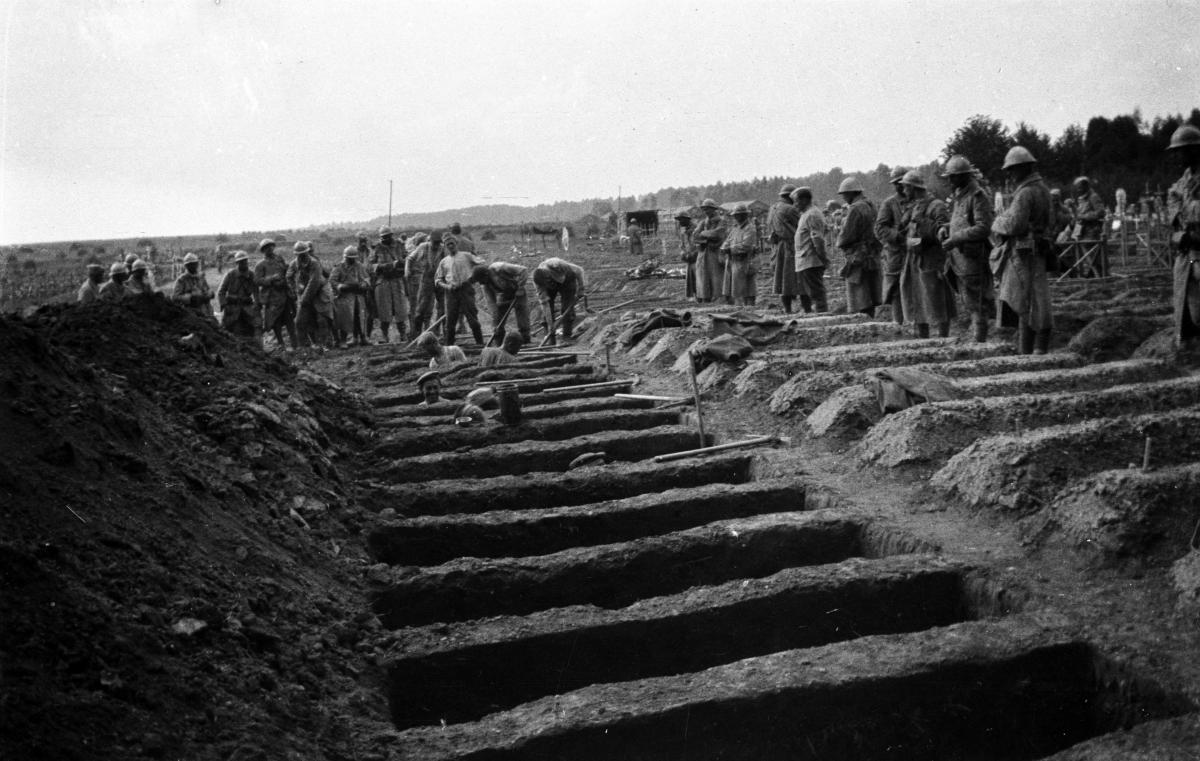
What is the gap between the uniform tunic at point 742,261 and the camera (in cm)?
1425

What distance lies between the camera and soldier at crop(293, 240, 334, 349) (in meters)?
14.6

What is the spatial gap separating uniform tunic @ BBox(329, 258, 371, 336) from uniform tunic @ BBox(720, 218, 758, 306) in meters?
5.70

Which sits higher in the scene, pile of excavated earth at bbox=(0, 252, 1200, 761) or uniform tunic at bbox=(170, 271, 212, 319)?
A: uniform tunic at bbox=(170, 271, 212, 319)

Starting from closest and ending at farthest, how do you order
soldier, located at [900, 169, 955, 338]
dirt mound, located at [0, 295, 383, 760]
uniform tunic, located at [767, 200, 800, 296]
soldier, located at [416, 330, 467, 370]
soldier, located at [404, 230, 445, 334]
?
dirt mound, located at [0, 295, 383, 760], soldier, located at [900, 169, 955, 338], soldier, located at [416, 330, 467, 370], uniform tunic, located at [767, 200, 800, 296], soldier, located at [404, 230, 445, 334]

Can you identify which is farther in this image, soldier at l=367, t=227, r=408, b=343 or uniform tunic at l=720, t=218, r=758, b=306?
soldier at l=367, t=227, r=408, b=343

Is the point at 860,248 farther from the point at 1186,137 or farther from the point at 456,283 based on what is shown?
the point at 456,283

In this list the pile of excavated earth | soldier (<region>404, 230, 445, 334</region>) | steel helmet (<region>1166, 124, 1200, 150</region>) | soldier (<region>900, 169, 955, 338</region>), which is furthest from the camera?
soldier (<region>404, 230, 445, 334</region>)

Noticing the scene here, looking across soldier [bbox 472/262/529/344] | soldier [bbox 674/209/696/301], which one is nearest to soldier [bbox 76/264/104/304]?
soldier [bbox 472/262/529/344]

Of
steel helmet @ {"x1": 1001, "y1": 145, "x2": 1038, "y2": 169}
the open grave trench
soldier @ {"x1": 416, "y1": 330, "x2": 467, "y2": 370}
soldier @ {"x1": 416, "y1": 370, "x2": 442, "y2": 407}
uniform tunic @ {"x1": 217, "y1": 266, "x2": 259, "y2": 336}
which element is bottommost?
the open grave trench

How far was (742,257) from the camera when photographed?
1438 centimetres

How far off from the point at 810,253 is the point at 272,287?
794 centimetres

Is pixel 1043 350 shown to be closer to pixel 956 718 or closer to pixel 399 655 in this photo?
pixel 956 718

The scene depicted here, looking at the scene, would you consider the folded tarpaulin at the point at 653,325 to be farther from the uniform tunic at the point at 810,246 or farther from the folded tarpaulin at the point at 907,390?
the folded tarpaulin at the point at 907,390

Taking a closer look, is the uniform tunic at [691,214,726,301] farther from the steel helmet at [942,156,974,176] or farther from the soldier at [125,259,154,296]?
the soldier at [125,259,154,296]
